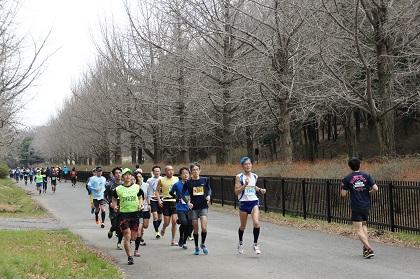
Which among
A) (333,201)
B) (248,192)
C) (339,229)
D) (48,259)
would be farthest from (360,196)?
(333,201)

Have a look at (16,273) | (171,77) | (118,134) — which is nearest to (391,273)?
(16,273)

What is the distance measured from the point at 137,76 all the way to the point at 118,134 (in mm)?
14061

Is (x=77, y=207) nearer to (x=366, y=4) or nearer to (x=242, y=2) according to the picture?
(x=242, y=2)

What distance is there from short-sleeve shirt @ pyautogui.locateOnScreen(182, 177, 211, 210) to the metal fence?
475cm

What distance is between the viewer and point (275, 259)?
10.2 m

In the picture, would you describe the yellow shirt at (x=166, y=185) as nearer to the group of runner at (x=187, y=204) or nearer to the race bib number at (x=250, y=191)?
the group of runner at (x=187, y=204)

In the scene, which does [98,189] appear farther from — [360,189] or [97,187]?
[360,189]

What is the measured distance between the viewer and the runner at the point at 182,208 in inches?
455

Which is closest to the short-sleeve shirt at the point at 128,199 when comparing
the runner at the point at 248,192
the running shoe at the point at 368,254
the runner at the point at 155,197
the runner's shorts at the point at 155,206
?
the runner at the point at 248,192

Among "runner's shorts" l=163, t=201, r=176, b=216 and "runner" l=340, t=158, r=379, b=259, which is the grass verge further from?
"runner's shorts" l=163, t=201, r=176, b=216

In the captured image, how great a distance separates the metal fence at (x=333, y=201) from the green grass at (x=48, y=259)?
683 centimetres

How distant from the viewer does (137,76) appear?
35.6 meters

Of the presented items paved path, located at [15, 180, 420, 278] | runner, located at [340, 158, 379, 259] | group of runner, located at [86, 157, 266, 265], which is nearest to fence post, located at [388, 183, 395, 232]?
paved path, located at [15, 180, 420, 278]

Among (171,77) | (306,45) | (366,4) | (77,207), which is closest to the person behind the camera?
(366,4)
